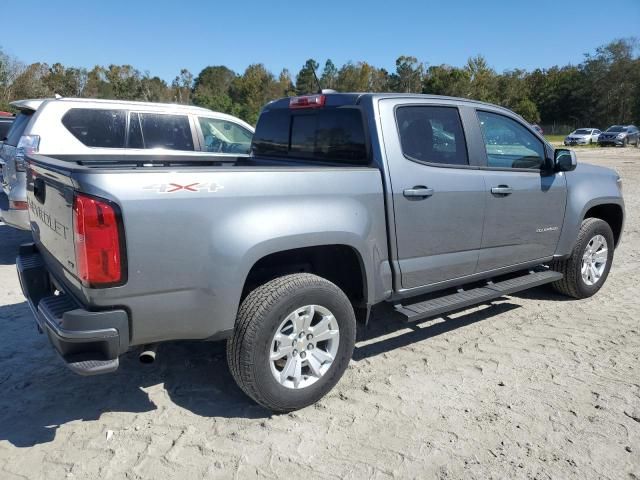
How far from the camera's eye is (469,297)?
4086 mm

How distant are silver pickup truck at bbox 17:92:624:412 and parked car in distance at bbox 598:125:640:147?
1487 inches

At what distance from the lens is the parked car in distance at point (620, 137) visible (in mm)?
37281

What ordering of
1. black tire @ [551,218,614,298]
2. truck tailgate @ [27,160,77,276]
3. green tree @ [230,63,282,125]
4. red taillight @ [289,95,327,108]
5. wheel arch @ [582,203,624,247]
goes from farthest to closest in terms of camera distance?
green tree @ [230,63,282,125] → wheel arch @ [582,203,624,247] → black tire @ [551,218,614,298] → red taillight @ [289,95,327,108] → truck tailgate @ [27,160,77,276]

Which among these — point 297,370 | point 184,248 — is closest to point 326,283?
point 297,370

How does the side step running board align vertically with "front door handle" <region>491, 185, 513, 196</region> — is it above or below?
below

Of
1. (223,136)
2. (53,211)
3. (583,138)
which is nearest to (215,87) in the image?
(583,138)

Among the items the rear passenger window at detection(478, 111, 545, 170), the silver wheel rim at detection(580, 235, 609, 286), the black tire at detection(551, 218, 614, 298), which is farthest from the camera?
the silver wheel rim at detection(580, 235, 609, 286)

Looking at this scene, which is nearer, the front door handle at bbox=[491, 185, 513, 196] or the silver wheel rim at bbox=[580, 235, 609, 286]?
the front door handle at bbox=[491, 185, 513, 196]

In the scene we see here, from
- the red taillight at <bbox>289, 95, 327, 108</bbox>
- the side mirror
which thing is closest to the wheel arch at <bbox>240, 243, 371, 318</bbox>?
the red taillight at <bbox>289, 95, 327, 108</bbox>

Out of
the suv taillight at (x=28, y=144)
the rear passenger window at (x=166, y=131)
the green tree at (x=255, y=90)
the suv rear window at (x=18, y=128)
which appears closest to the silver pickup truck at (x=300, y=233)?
the suv taillight at (x=28, y=144)

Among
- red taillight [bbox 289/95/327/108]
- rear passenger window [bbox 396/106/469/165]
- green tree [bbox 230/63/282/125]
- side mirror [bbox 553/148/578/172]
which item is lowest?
side mirror [bbox 553/148/578/172]

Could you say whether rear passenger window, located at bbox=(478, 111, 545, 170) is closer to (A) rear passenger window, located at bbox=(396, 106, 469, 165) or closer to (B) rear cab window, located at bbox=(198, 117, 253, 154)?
(A) rear passenger window, located at bbox=(396, 106, 469, 165)

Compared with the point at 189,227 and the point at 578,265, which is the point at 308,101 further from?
the point at 578,265

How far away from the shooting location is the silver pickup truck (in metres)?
2.57
